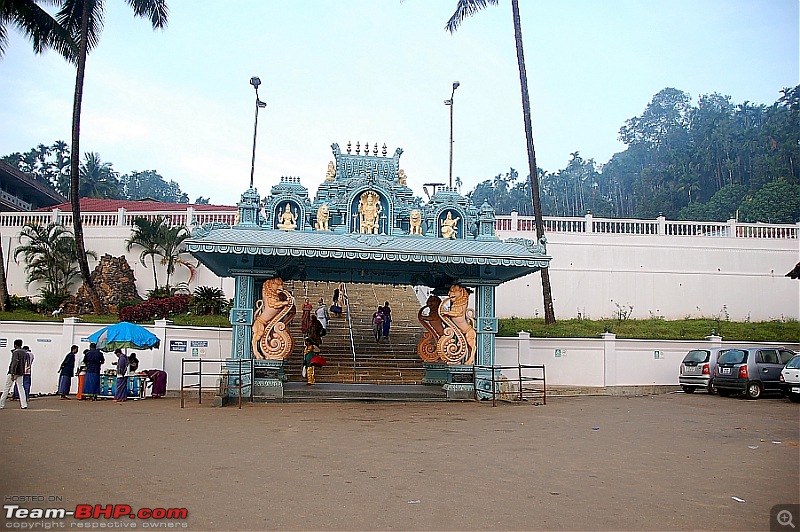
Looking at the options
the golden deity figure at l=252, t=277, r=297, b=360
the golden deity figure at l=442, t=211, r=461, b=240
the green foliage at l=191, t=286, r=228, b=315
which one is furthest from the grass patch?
the golden deity figure at l=252, t=277, r=297, b=360

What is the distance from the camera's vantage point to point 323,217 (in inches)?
641

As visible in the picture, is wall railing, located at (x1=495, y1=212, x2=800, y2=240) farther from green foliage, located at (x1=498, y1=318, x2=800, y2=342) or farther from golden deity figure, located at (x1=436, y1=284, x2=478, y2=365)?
golden deity figure, located at (x1=436, y1=284, x2=478, y2=365)

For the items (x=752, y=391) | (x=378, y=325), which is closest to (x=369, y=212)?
(x=378, y=325)

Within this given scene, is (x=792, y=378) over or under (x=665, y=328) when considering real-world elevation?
under

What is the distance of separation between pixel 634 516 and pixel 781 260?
27196mm

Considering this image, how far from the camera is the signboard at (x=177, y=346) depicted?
19.4 meters

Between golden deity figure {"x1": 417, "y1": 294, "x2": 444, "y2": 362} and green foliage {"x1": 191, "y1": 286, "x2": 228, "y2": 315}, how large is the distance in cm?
952

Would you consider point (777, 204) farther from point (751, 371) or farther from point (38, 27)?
point (38, 27)

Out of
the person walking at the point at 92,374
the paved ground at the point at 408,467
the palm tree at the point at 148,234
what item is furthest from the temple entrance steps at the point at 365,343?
the paved ground at the point at 408,467

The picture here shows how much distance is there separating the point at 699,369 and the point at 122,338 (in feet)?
48.9

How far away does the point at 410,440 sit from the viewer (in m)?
10.1

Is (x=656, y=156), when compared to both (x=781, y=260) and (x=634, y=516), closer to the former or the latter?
(x=781, y=260)

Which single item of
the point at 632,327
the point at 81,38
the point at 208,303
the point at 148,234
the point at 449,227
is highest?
the point at 81,38

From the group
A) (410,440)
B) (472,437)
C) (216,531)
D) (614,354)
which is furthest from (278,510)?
(614,354)
